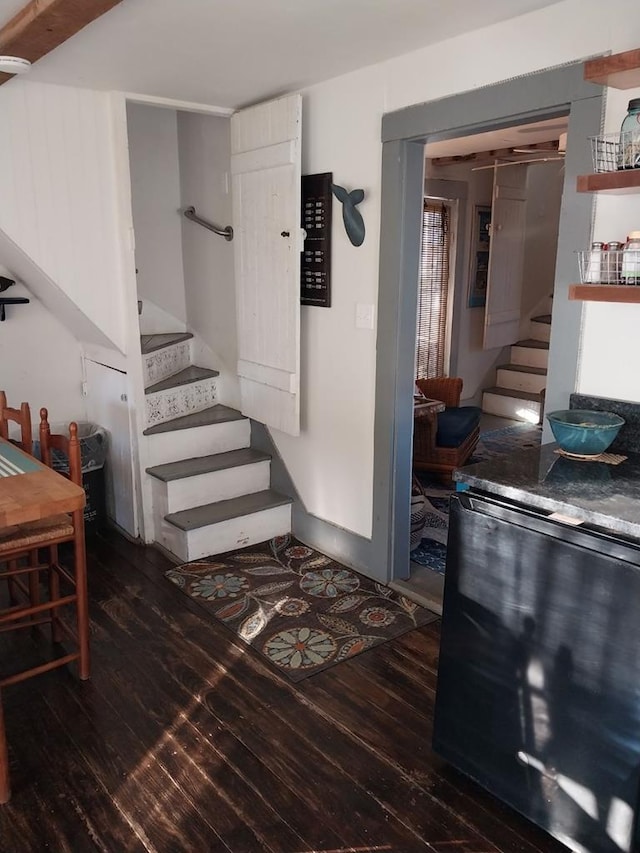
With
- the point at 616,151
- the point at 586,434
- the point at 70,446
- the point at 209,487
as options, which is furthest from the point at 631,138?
the point at 209,487

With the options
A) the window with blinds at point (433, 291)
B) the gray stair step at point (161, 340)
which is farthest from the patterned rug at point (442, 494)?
the gray stair step at point (161, 340)

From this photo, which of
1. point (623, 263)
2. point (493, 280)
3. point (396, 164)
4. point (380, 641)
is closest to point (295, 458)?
point (380, 641)

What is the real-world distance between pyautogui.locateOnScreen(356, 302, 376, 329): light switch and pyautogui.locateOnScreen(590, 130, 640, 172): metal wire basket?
122cm

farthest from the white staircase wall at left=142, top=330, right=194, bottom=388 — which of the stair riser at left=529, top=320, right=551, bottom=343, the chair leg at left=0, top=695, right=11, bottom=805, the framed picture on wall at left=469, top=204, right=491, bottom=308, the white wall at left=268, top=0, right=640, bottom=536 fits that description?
the stair riser at left=529, top=320, right=551, bottom=343

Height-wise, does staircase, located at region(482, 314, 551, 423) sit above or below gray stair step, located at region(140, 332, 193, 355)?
below

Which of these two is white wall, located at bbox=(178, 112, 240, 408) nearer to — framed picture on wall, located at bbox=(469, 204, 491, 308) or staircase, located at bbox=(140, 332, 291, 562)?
staircase, located at bbox=(140, 332, 291, 562)

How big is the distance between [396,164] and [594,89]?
3.03 ft

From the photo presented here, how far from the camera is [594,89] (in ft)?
7.09

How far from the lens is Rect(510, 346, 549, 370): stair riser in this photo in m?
6.79

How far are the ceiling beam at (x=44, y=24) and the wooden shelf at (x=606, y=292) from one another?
1575mm

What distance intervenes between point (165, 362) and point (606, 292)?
2859 mm

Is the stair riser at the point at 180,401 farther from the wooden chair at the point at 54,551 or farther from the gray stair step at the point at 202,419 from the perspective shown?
the wooden chair at the point at 54,551

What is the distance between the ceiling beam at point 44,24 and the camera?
6.40 ft

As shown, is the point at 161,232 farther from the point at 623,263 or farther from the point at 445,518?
the point at 623,263
